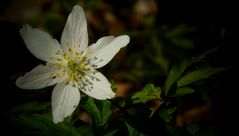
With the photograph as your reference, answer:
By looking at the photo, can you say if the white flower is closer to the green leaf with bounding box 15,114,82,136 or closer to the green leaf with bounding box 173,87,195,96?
the green leaf with bounding box 15,114,82,136

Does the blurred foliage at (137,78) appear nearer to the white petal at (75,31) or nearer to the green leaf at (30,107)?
the green leaf at (30,107)

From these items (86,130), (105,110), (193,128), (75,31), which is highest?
(75,31)

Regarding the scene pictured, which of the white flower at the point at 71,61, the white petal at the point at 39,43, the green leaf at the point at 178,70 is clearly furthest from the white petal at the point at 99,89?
the green leaf at the point at 178,70

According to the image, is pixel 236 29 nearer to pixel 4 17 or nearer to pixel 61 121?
pixel 61 121

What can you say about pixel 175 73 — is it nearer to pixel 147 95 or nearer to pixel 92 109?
pixel 147 95

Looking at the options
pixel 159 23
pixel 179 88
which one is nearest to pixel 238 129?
pixel 179 88

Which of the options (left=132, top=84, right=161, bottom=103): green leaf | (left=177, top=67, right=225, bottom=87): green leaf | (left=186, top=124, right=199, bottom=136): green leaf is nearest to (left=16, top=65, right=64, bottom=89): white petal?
(left=132, top=84, right=161, bottom=103): green leaf

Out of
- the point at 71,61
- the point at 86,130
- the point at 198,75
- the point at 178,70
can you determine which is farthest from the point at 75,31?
the point at 198,75
